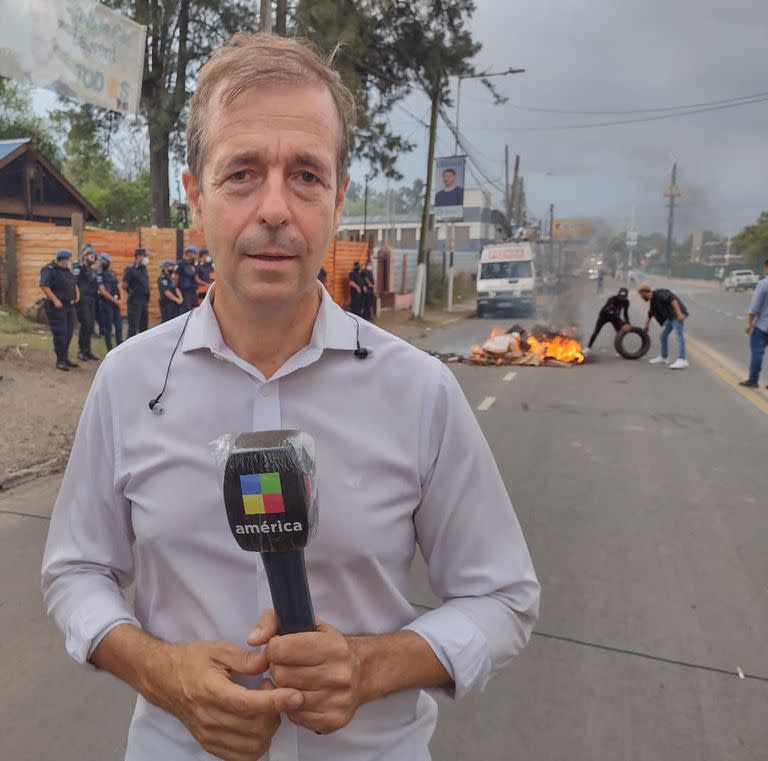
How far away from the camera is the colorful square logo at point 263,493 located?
88 cm

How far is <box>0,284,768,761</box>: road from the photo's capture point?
2.65 metres

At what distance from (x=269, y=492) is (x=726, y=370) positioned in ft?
43.8

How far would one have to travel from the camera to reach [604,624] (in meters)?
3.51

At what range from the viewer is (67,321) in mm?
10695

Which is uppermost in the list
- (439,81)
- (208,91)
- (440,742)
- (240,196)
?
(439,81)

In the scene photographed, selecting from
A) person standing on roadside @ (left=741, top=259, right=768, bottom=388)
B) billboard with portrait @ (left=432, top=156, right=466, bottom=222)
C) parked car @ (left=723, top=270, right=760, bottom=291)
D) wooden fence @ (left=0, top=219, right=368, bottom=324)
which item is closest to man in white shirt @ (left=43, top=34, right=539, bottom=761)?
person standing on roadside @ (left=741, top=259, right=768, bottom=388)

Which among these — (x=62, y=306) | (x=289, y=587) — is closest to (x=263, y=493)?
(x=289, y=587)

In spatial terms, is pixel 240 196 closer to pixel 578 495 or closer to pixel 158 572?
pixel 158 572

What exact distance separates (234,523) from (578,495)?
197 inches

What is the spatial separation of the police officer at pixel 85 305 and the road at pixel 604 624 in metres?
6.15

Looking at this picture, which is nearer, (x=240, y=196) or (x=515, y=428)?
(x=240, y=196)

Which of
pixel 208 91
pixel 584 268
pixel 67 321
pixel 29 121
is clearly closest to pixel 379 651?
pixel 208 91

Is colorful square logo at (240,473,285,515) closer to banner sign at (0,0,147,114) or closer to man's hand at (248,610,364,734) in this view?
man's hand at (248,610,364,734)

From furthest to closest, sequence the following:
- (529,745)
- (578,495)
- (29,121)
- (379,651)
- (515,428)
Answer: (29,121) < (515,428) < (578,495) < (529,745) < (379,651)
